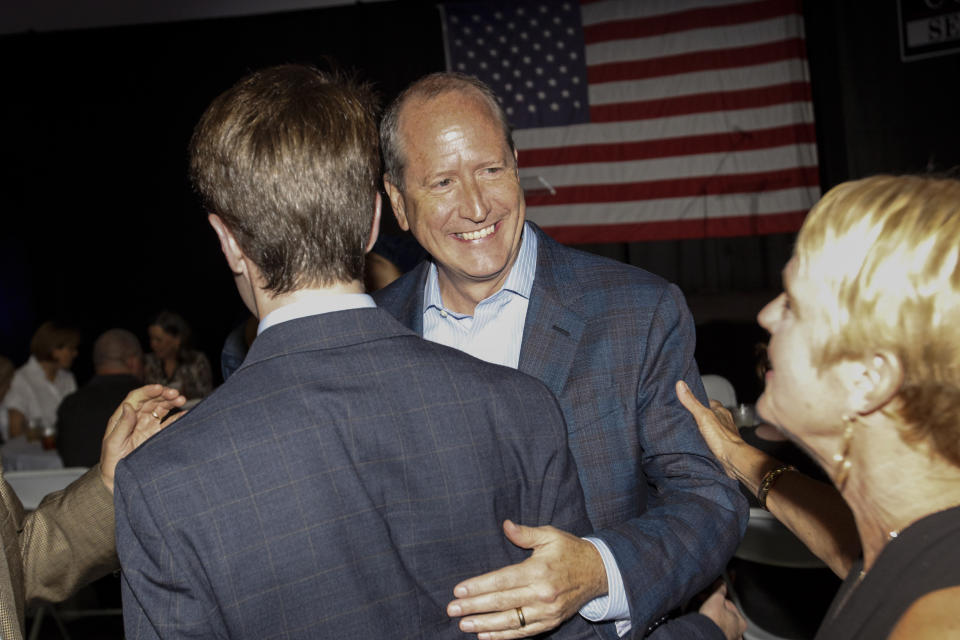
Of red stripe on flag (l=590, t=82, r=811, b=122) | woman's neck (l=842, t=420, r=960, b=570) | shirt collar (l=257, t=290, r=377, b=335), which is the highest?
red stripe on flag (l=590, t=82, r=811, b=122)

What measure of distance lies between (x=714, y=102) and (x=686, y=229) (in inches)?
45.7

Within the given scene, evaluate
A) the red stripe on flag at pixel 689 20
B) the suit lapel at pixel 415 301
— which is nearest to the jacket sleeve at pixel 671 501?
the suit lapel at pixel 415 301

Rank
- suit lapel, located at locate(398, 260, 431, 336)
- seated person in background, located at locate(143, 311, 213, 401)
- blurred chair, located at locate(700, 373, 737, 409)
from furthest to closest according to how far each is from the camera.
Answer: seated person in background, located at locate(143, 311, 213, 401) → blurred chair, located at locate(700, 373, 737, 409) → suit lapel, located at locate(398, 260, 431, 336)

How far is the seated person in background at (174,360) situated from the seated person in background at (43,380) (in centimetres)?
59

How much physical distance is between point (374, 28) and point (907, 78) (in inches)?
194

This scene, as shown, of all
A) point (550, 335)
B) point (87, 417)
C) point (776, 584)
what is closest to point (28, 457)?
point (87, 417)

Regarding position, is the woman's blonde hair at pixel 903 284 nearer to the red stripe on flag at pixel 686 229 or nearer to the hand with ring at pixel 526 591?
the hand with ring at pixel 526 591

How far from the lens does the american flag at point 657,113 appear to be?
305 inches

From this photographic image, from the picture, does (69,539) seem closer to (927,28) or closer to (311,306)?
(311,306)

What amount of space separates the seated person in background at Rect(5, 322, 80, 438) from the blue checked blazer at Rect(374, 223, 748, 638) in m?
5.37

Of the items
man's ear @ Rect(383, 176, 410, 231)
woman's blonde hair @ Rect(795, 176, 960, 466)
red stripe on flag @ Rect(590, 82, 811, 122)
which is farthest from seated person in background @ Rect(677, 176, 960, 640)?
red stripe on flag @ Rect(590, 82, 811, 122)

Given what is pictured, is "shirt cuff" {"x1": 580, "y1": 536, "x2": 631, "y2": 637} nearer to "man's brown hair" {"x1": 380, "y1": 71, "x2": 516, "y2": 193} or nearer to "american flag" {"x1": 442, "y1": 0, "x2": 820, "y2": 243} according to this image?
"man's brown hair" {"x1": 380, "y1": 71, "x2": 516, "y2": 193}

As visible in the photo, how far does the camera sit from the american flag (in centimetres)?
776

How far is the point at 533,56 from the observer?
7953 mm
